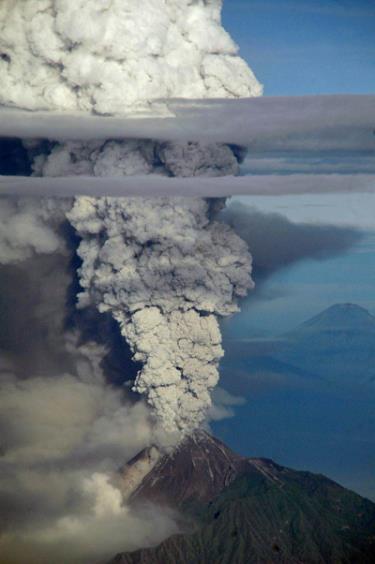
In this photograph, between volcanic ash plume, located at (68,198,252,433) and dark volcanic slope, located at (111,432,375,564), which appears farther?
dark volcanic slope, located at (111,432,375,564)

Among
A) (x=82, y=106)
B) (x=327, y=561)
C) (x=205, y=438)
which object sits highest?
(x=82, y=106)

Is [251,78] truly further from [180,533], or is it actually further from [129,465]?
[180,533]

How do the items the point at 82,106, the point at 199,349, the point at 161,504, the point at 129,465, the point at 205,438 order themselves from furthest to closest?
the point at 161,504, the point at 205,438, the point at 129,465, the point at 199,349, the point at 82,106

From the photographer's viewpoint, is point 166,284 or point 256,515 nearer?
point 166,284

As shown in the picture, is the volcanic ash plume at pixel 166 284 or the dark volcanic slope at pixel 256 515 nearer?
the volcanic ash plume at pixel 166 284

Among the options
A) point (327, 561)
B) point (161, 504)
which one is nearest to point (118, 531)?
point (161, 504)
